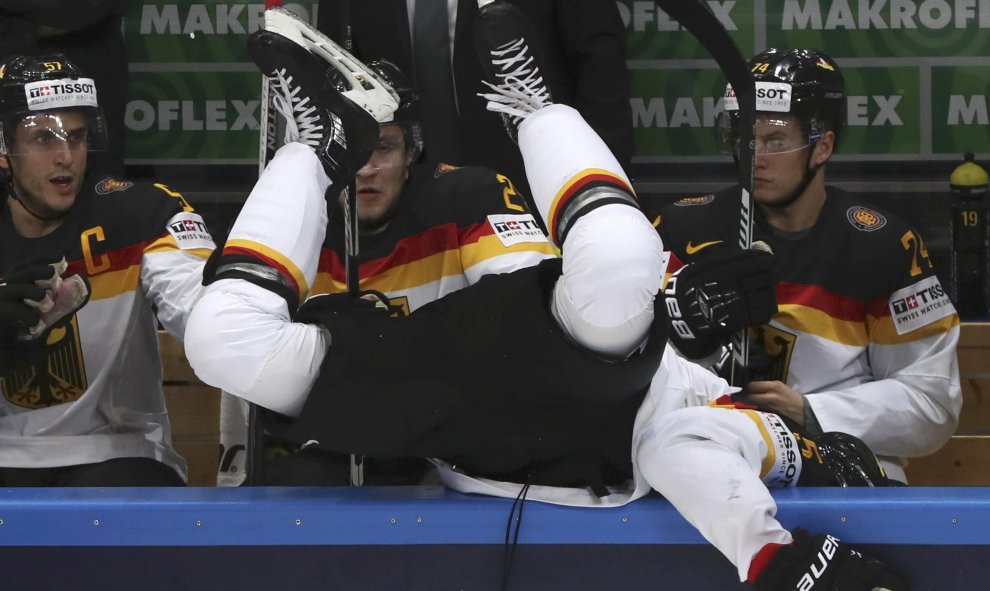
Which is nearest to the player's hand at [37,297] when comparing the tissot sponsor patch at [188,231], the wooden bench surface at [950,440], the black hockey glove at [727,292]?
the tissot sponsor patch at [188,231]

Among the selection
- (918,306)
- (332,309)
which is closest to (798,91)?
(918,306)

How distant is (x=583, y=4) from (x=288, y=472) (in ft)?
4.38

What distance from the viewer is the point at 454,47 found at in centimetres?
303

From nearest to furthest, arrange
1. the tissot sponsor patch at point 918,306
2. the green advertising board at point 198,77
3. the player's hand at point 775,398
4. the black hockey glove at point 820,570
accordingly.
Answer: the black hockey glove at point 820,570 → the player's hand at point 775,398 → the tissot sponsor patch at point 918,306 → the green advertising board at point 198,77

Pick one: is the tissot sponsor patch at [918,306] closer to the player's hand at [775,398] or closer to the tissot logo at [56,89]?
the player's hand at [775,398]

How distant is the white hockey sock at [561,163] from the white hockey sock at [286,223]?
31 centimetres

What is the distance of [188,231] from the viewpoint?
247cm

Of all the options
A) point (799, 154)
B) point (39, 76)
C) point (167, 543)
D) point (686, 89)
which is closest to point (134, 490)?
point (167, 543)

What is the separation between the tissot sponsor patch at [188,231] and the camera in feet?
8.06

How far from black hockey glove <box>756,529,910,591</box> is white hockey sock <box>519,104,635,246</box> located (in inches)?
20.1

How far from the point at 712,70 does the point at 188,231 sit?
1626mm

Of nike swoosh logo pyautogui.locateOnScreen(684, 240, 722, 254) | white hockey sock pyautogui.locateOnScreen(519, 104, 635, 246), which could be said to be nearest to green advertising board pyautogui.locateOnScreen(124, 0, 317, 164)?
nike swoosh logo pyautogui.locateOnScreen(684, 240, 722, 254)

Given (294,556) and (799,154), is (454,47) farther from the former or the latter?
(294,556)

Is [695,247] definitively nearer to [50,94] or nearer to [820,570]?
[820,570]
